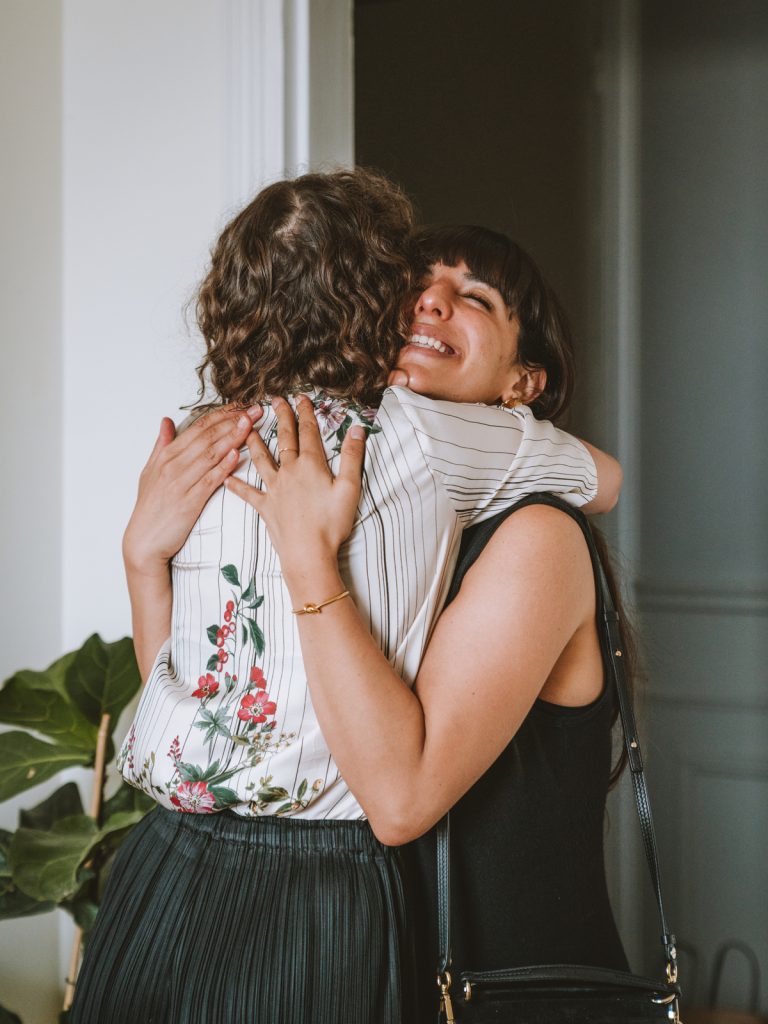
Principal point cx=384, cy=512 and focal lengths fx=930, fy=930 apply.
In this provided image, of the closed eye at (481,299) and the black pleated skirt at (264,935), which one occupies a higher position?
the closed eye at (481,299)

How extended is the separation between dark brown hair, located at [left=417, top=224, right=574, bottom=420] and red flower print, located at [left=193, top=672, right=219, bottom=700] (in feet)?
1.88

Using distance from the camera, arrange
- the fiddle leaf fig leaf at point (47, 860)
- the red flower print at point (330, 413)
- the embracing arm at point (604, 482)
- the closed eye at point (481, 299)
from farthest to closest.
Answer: the fiddle leaf fig leaf at point (47, 860)
the closed eye at point (481, 299)
the embracing arm at point (604, 482)
the red flower print at point (330, 413)

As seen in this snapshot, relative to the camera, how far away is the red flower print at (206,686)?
35.1 inches

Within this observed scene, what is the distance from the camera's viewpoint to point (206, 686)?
0.90 meters

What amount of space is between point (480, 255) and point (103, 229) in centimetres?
78

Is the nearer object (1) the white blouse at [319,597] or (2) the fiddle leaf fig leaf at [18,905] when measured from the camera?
(1) the white blouse at [319,597]

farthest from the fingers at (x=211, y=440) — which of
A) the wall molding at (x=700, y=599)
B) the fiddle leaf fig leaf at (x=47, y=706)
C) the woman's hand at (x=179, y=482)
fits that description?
the wall molding at (x=700, y=599)

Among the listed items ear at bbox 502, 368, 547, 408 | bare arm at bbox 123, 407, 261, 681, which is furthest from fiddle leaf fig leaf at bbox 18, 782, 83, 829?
ear at bbox 502, 368, 547, 408

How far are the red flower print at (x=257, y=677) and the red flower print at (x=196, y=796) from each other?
0.34 ft

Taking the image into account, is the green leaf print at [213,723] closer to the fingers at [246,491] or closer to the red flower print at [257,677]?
the red flower print at [257,677]

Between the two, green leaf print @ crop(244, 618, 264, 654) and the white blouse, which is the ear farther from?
green leaf print @ crop(244, 618, 264, 654)

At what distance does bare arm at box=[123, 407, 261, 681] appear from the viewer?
0.96 meters

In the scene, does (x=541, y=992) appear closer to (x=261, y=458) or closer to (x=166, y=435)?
(x=261, y=458)

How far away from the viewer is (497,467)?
0.89m
